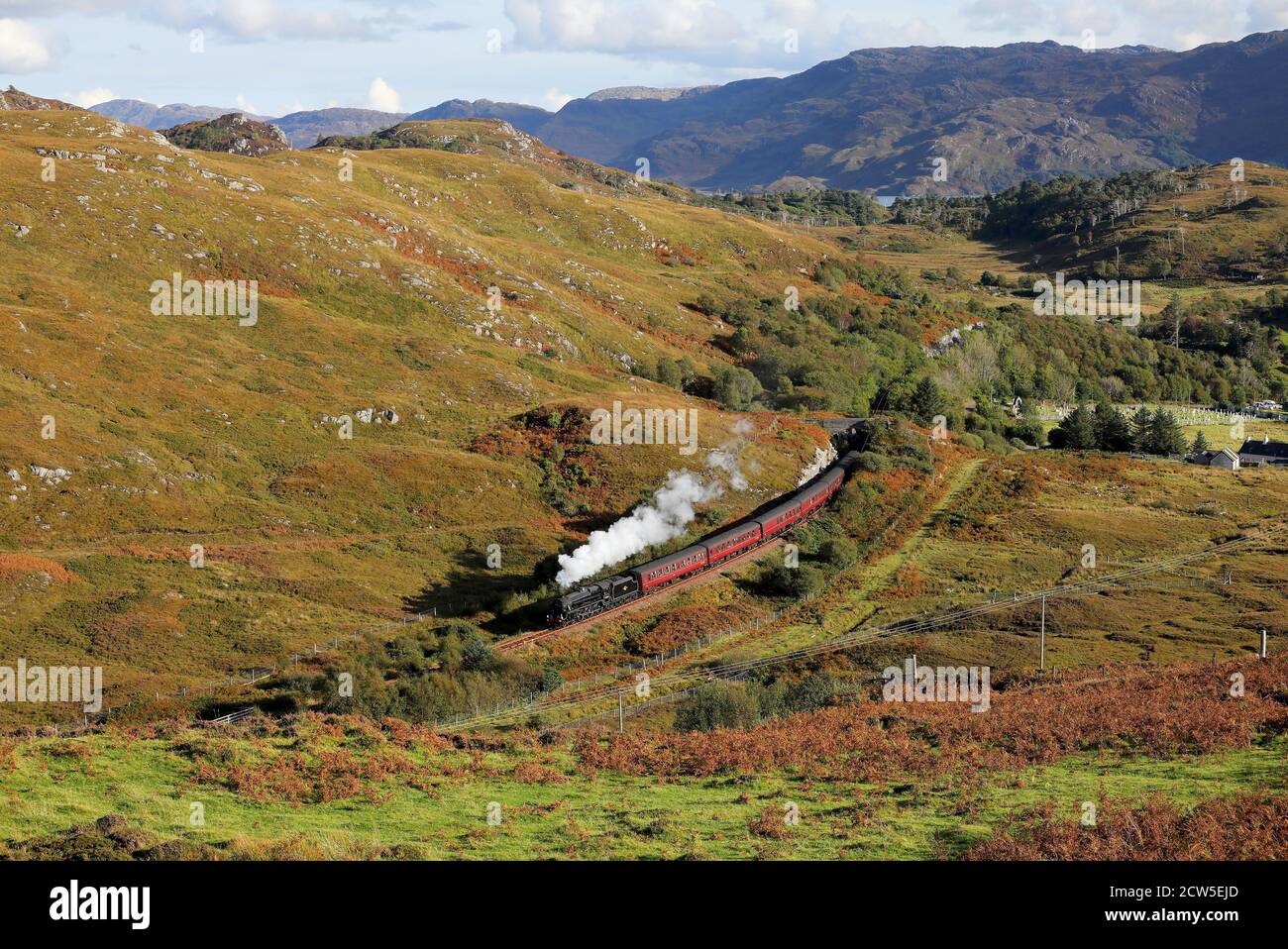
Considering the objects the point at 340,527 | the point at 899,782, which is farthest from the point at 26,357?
the point at 899,782

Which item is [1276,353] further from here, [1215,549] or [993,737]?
[993,737]

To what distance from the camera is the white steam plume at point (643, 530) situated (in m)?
60.0

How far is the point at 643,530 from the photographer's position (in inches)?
2584

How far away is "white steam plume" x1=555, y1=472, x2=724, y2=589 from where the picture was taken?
60.0 meters

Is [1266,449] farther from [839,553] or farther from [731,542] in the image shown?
[731,542]
